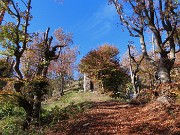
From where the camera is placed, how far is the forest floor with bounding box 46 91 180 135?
32.4 feet

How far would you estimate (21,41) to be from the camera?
46.9 feet

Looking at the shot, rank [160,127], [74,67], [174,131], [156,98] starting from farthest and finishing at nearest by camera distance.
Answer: [74,67] → [156,98] → [160,127] → [174,131]

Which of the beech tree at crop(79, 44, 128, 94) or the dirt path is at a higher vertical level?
the beech tree at crop(79, 44, 128, 94)

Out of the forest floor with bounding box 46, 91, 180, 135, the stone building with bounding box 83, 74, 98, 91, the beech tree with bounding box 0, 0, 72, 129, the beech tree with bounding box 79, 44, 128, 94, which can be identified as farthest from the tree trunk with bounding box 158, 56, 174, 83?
the stone building with bounding box 83, 74, 98, 91

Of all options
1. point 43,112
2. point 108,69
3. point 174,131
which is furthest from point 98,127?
point 108,69

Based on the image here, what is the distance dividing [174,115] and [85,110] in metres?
6.38

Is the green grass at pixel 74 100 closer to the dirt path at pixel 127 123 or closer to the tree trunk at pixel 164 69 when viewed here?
the dirt path at pixel 127 123

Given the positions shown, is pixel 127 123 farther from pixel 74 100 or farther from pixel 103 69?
pixel 103 69

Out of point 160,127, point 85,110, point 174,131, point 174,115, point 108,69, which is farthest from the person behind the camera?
point 108,69

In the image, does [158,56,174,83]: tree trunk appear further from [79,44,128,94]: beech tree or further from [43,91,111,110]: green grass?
[79,44,128,94]: beech tree

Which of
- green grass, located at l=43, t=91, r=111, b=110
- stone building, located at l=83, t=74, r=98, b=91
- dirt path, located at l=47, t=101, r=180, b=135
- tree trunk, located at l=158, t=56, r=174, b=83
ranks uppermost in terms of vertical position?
stone building, located at l=83, t=74, r=98, b=91

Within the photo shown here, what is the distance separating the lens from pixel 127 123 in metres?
11.4

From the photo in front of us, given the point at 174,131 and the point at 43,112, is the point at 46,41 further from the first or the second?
the point at 174,131

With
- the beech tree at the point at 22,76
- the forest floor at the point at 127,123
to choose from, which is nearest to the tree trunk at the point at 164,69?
the forest floor at the point at 127,123
